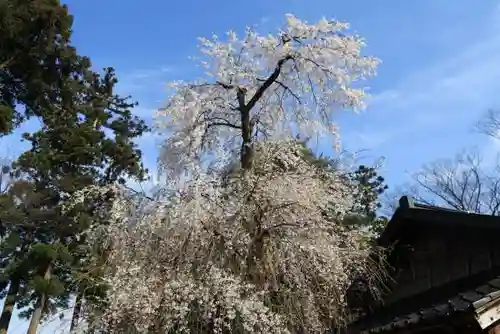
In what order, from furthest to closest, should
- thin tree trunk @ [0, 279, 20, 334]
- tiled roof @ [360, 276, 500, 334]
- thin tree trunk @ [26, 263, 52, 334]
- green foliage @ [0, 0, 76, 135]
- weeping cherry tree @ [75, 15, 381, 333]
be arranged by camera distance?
thin tree trunk @ [0, 279, 20, 334], thin tree trunk @ [26, 263, 52, 334], green foliage @ [0, 0, 76, 135], weeping cherry tree @ [75, 15, 381, 333], tiled roof @ [360, 276, 500, 334]

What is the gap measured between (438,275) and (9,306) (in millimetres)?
17136

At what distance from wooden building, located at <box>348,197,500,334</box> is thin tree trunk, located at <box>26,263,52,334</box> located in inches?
508

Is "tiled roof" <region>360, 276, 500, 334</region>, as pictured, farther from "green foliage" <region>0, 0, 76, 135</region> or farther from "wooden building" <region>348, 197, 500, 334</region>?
"green foliage" <region>0, 0, 76, 135</region>

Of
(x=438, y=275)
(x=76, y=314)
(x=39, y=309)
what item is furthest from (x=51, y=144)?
(x=438, y=275)

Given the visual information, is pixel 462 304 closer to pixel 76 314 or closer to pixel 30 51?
pixel 76 314

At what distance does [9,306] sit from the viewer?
19234mm

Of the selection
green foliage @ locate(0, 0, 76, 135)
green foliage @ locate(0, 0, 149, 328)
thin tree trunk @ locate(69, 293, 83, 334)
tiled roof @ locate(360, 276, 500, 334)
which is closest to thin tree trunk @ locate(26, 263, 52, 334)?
green foliage @ locate(0, 0, 149, 328)

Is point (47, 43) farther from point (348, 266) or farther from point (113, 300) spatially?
point (348, 266)

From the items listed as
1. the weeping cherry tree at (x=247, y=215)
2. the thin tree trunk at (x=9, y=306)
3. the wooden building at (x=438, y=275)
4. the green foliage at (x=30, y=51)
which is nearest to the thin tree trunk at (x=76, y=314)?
the weeping cherry tree at (x=247, y=215)

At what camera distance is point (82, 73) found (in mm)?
17453

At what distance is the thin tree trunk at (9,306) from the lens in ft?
62.0

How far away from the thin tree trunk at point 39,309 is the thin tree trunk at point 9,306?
1.15 metres

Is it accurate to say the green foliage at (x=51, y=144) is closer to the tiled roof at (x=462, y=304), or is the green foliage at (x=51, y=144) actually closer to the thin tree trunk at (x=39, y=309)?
the thin tree trunk at (x=39, y=309)

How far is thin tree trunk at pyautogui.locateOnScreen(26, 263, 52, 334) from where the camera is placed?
17609 mm
